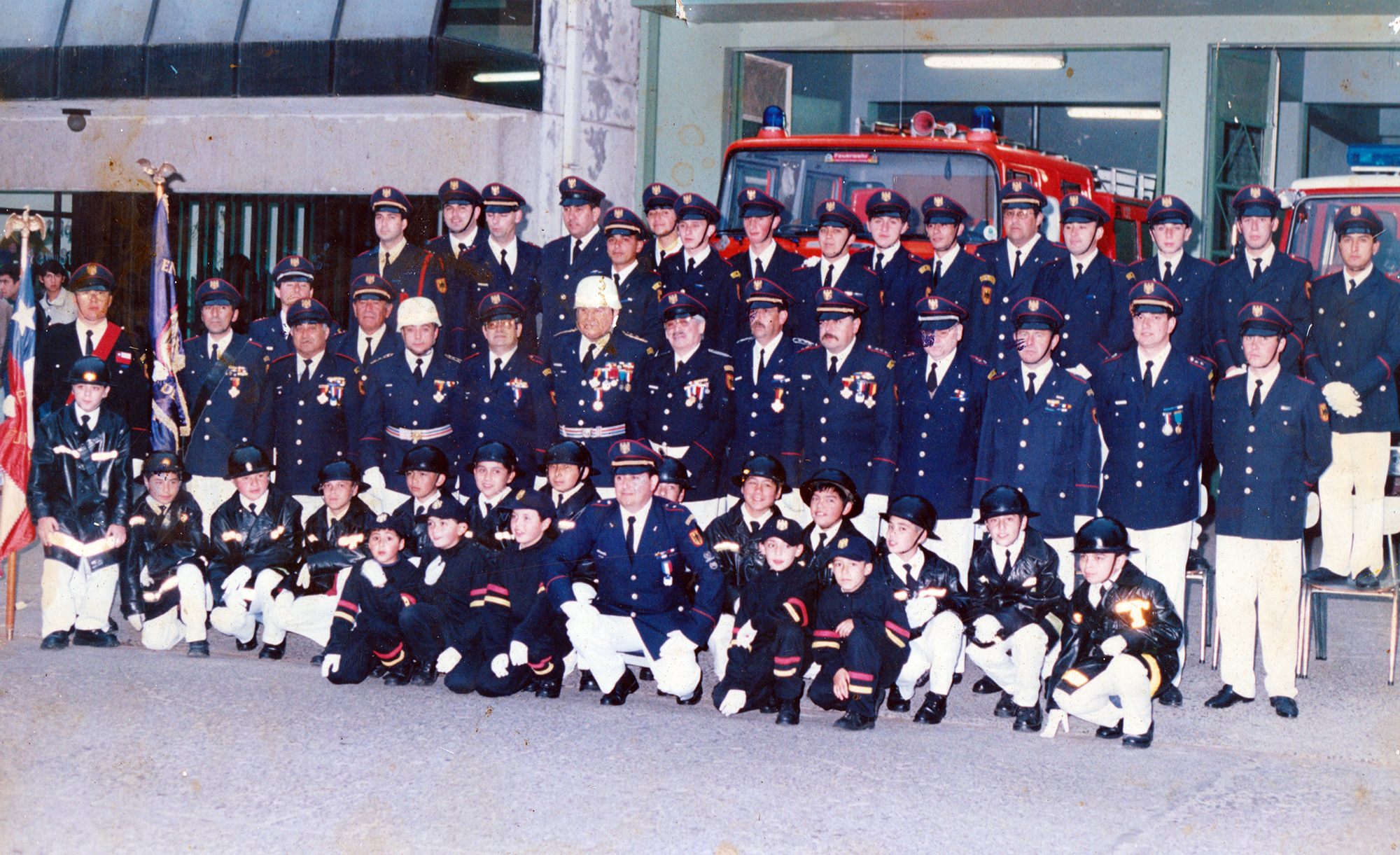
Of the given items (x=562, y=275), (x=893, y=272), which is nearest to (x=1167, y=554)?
(x=893, y=272)

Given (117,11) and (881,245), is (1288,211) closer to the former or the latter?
(881,245)

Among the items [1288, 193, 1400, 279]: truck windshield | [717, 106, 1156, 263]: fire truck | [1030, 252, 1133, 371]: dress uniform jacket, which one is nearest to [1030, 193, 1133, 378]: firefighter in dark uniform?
[1030, 252, 1133, 371]: dress uniform jacket

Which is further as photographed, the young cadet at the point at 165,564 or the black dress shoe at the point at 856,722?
the young cadet at the point at 165,564

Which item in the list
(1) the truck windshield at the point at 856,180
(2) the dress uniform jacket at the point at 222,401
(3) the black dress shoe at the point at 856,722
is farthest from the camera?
(1) the truck windshield at the point at 856,180

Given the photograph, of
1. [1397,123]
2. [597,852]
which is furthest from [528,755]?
[1397,123]

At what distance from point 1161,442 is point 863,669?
1918 millimetres

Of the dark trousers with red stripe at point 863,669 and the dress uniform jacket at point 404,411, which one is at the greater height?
the dress uniform jacket at point 404,411

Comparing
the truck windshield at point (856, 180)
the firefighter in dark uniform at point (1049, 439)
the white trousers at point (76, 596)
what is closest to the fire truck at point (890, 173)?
the truck windshield at point (856, 180)

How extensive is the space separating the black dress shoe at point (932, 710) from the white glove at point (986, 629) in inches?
12.8

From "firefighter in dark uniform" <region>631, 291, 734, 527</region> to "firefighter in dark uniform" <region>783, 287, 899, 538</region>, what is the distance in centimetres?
44

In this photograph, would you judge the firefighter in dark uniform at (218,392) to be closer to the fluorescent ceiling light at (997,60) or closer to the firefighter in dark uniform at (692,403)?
the firefighter in dark uniform at (692,403)

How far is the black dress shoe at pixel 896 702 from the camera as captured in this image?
670 cm

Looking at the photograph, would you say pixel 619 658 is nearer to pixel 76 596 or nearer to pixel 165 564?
pixel 165 564

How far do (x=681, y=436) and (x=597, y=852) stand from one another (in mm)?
3461
